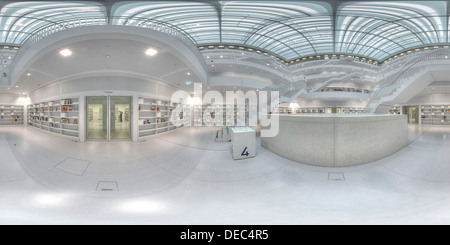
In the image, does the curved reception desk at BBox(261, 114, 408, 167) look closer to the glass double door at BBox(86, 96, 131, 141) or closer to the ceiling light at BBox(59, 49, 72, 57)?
the ceiling light at BBox(59, 49, 72, 57)

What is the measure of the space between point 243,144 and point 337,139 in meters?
2.22

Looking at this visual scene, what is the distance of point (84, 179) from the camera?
3.49 metres

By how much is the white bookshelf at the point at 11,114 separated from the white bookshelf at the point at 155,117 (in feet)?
45.0

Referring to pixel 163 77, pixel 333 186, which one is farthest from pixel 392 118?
pixel 163 77

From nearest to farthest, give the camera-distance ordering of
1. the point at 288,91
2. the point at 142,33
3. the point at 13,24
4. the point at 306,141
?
the point at 306,141
the point at 142,33
the point at 288,91
the point at 13,24

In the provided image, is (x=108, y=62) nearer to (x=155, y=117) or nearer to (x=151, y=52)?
(x=151, y=52)

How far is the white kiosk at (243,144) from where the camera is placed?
5.09 metres

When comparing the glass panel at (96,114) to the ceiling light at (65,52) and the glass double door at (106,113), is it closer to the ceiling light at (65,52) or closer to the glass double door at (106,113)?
the glass double door at (106,113)

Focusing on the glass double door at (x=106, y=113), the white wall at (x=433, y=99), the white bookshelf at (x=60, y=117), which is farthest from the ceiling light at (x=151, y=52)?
the white wall at (x=433, y=99)

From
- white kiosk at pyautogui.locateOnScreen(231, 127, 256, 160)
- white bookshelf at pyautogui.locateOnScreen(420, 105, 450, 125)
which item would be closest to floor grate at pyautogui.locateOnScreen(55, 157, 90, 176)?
white kiosk at pyautogui.locateOnScreen(231, 127, 256, 160)

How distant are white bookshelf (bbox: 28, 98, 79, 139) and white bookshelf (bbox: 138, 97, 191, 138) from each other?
8.65 ft

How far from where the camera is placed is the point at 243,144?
204 inches

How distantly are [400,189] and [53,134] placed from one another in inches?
505

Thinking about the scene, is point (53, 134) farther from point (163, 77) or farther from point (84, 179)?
point (84, 179)
